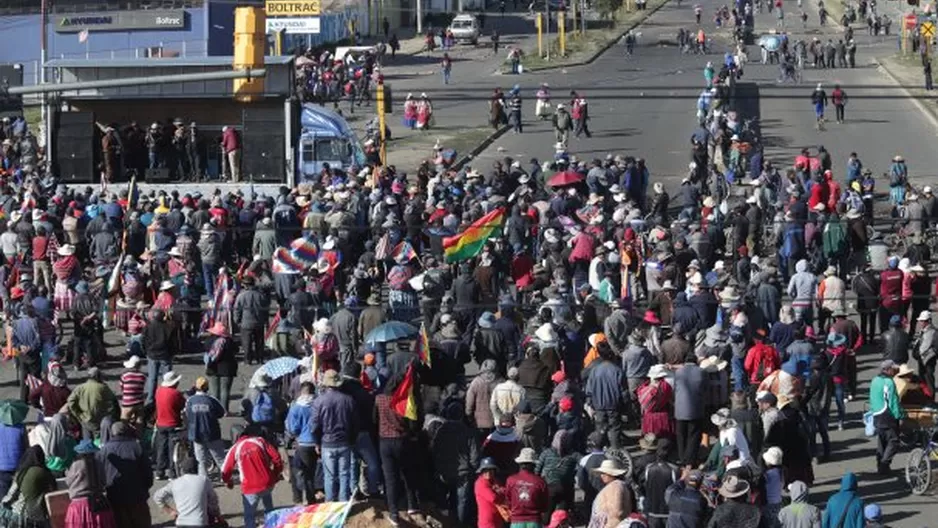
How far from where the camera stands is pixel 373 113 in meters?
61.8

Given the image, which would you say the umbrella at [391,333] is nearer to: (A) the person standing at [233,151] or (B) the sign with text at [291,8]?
(A) the person standing at [233,151]

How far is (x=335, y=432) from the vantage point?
19.4m

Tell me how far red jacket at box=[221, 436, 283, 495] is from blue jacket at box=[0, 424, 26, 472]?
200cm

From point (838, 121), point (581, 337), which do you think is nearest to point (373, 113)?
point (838, 121)

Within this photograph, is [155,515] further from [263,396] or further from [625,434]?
[625,434]

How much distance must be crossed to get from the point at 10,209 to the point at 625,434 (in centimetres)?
1393

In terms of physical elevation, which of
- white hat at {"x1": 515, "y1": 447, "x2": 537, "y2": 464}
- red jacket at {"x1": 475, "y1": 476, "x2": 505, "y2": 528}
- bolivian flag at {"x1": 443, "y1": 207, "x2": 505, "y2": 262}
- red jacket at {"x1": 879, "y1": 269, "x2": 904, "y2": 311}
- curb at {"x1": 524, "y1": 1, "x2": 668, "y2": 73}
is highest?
curb at {"x1": 524, "y1": 1, "x2": 668, "y2": 73}

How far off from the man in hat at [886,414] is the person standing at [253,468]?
20.9ft

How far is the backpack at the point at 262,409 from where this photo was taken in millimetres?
20672

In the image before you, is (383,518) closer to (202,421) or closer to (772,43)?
(202,421)

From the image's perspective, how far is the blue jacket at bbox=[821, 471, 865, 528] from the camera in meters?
17.8

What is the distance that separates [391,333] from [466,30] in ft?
225

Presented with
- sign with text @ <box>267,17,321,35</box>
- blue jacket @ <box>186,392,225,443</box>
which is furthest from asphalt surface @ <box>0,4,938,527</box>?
sign with text @ <box>267,17,321,35</box>

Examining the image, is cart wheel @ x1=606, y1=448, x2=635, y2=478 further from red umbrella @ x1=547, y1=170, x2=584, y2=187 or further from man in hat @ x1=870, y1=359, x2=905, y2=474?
red umbrella @ x1=547, y1=170, x2=584, y2=187
